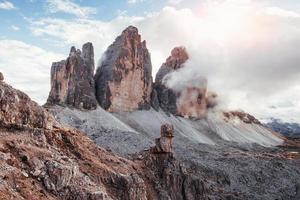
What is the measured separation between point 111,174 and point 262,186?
244 ft

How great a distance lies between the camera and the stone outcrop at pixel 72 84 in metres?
174

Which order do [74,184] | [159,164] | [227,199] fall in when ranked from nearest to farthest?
[74,184], [159,164], [227,199]

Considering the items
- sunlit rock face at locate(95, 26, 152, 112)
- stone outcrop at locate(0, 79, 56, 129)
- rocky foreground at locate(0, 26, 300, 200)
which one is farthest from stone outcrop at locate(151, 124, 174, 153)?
sunlit rock face at locate(95, 26, 152, 112)

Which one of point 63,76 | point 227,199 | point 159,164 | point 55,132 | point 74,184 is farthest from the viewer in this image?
point 63,76

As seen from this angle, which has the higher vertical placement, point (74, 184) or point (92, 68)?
point (92, 68)

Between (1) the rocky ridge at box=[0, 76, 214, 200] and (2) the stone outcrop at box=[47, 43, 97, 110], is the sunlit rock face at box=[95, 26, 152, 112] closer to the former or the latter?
(2) the stone outcrop at box=[47, 43, 97, 110]

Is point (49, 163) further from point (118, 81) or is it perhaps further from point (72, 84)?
point (118, 81)

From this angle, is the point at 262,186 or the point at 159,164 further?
the point at 262,186

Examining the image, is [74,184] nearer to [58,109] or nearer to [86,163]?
[86,163]

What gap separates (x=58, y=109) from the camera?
164m

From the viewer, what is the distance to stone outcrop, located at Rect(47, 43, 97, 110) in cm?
17425

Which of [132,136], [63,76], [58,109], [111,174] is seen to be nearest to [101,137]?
[132,136]

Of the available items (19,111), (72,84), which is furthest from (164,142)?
(72,84)

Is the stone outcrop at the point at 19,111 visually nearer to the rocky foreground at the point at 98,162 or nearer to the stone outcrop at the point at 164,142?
the rocky foreground at the point at 98,162
